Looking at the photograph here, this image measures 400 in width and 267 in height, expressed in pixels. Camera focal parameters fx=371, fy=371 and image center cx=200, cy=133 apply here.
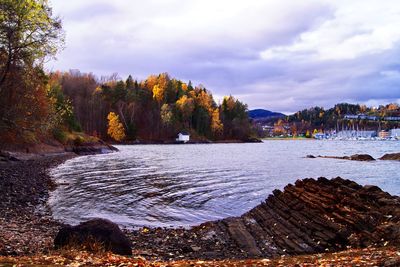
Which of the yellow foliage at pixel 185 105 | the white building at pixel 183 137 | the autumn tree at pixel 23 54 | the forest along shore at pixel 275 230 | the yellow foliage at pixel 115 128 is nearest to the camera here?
the forest along shore at pixel 275 230

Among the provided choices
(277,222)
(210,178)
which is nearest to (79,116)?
(210,178)

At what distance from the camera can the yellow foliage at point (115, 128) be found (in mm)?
158250

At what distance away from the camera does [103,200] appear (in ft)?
92.2

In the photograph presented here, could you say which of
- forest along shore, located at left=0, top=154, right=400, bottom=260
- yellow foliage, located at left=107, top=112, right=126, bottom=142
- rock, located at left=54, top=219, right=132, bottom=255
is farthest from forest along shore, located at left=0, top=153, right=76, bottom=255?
yellow foliage, located at left=107, top=112, right=126, bottom=142

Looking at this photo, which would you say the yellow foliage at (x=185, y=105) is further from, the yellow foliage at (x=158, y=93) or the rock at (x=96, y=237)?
the rock at (x=96, y=237)

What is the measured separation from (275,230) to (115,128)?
14733 cm

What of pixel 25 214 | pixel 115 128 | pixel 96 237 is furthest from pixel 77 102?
pixel 96 237

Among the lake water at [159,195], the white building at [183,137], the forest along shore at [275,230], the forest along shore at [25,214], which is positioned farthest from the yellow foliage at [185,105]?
the forest along shore at [275,230]

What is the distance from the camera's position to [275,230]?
18.0 meters

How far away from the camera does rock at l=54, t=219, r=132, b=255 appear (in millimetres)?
12889

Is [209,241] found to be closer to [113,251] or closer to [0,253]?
[113,251]

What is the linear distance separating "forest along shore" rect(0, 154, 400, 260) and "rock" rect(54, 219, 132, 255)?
0.79 meters

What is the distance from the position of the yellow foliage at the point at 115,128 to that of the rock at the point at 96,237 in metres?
148

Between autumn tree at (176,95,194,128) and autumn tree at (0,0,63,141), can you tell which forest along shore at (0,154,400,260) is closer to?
autumn tree at (0,0,63,141)
